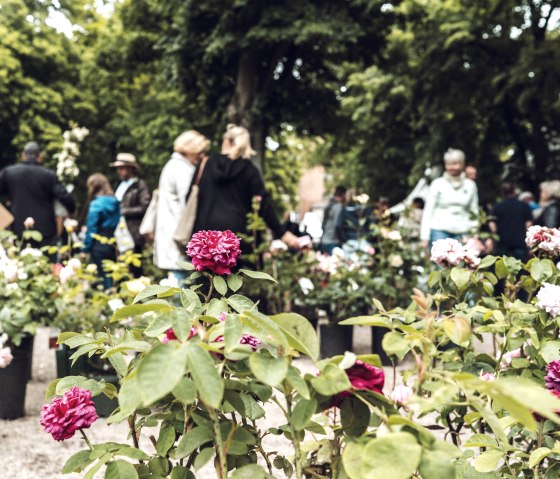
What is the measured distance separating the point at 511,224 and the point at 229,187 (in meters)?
5.15

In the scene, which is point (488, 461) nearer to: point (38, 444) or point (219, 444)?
point (219, 444)

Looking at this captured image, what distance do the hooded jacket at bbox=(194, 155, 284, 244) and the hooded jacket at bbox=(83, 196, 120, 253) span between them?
3273 millimetres

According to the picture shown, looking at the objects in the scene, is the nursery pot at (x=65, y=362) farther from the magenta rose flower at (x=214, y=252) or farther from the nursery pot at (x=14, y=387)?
the magenta rose flower at (x=214, y=252)

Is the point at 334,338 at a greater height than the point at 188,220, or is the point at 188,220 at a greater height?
the point at 188,220

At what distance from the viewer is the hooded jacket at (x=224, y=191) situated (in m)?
5.12

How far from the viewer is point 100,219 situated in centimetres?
816

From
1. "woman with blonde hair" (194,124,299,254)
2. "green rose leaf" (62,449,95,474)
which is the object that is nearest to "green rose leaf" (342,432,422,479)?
"green rose leaf" (62,449,95,474)

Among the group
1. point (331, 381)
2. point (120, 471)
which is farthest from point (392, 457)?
point (120, 471)

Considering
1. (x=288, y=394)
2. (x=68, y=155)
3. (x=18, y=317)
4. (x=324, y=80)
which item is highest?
(x=324, y=80)

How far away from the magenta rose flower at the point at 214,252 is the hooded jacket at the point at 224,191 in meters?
3.50

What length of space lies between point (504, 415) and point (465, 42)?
15724 millimetres

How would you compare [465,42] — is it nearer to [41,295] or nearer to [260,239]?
[260,239]

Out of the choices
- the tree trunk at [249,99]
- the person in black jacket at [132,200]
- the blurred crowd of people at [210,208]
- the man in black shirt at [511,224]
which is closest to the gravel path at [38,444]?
the blurred crowd of people at [210,208]

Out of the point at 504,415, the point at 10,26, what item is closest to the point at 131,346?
the point at 504,415
